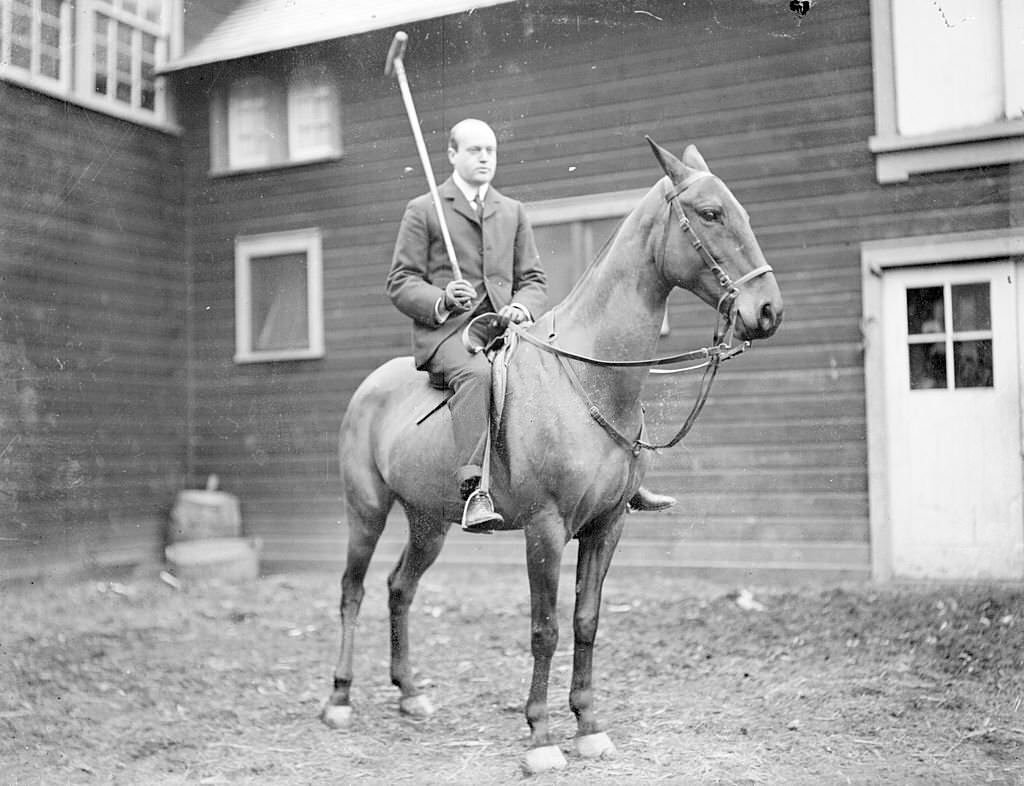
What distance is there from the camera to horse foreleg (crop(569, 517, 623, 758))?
4.02 metres

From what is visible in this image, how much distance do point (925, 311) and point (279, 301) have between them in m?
5.99

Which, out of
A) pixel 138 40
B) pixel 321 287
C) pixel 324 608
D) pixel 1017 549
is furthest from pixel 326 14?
pixel 1017 549

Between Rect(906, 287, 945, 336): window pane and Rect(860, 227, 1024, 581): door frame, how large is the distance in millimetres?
197

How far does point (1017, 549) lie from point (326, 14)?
580cm

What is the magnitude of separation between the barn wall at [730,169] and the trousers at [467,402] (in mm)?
3122

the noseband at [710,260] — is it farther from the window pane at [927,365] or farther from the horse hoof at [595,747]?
the window pane at [927,365]

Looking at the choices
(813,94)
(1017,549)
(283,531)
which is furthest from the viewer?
(283,531)

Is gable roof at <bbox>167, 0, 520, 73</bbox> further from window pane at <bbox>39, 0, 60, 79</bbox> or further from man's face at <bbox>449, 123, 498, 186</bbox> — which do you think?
man's face at <bbox>449, 123, 498, 186</bbox>

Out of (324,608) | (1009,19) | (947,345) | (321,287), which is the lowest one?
(324,608)

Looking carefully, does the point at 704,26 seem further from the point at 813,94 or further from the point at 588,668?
the point at 588,668

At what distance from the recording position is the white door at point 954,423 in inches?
248

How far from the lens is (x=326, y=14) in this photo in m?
5.56

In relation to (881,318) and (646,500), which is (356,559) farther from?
(881,318)

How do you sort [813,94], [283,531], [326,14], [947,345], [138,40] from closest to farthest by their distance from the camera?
[326,14] < [947,345] < [813,94] < [138,40] < [283,531]
